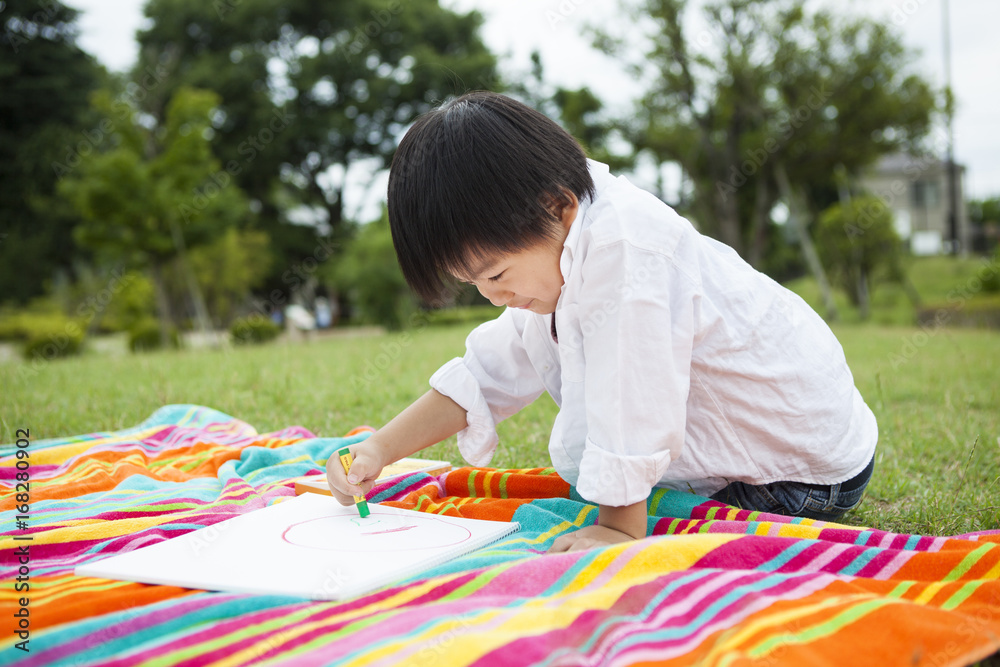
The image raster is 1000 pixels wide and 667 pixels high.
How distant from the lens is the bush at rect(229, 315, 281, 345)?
35.4ft

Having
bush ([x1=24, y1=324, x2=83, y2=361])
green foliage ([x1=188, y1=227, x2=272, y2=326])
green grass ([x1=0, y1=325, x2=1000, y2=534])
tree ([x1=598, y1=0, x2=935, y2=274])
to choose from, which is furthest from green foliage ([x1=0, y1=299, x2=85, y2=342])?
tree ([x1=598, y1=0, x2=935, y2=274])

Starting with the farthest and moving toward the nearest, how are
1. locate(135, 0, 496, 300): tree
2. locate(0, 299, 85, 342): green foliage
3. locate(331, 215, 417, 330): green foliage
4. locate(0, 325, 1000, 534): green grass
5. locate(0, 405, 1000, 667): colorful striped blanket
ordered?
locate(135, 0, 496, 300): tree → locate(331, 215, 417, 330): green foliage → locate(0, 299, 85, 342): green foliage → locate(0, 325, 1000, 534): green grass → locate(0, 405, 1000, 667): colorful striped blanket

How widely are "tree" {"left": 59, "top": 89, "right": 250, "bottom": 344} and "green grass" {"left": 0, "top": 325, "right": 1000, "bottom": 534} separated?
20.0 ft

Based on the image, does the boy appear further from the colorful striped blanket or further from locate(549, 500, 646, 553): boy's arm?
the colorful striped blanket

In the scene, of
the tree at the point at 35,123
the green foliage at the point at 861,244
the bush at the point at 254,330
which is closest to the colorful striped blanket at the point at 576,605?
the bush at the point at 254,330

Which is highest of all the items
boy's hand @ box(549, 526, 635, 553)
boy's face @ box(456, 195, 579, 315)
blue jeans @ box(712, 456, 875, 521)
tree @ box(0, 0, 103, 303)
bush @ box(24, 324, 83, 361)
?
tree @ box(0, 0, 103, 303)

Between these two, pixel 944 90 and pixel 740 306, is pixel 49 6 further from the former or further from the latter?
pixel 740 306

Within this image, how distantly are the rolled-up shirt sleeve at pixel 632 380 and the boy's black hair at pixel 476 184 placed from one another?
154 millimetres

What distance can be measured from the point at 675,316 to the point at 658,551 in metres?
0.42

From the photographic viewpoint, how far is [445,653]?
3.04 feet

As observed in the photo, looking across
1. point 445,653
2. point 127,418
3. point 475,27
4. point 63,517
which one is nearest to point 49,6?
point 475,27

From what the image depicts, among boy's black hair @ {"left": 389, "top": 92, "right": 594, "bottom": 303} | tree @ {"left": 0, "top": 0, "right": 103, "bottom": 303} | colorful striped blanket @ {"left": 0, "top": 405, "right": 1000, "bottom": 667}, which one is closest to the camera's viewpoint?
colorful striped blanket @ {"left": 0, "top": 405, "right": 1000, "bottom": 667}

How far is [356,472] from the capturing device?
5.23 feet

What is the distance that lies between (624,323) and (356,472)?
693 mm
